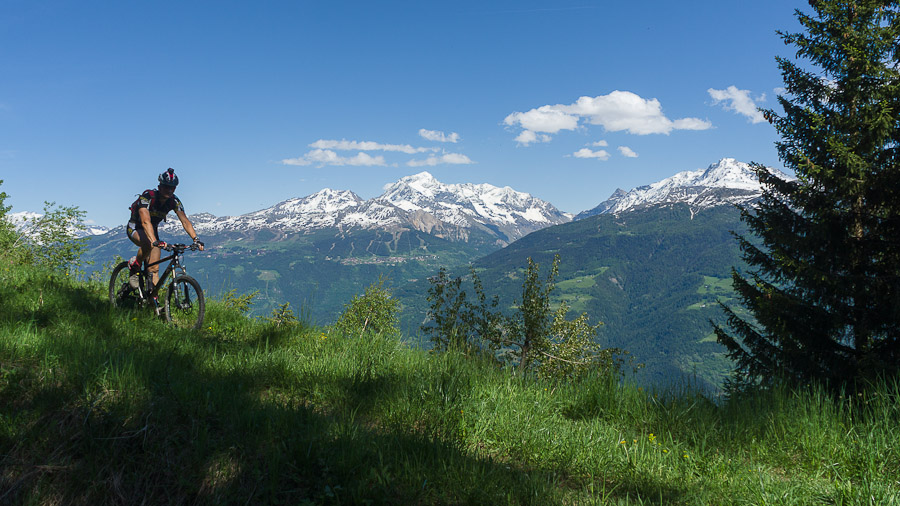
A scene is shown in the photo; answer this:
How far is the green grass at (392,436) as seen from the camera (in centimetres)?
319

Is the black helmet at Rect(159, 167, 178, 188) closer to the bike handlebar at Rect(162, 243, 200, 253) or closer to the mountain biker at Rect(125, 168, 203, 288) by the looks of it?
the mountain biker at Rect(125, 168, 203, 288)

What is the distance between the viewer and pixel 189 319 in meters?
8.70

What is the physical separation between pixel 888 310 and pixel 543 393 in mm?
12836

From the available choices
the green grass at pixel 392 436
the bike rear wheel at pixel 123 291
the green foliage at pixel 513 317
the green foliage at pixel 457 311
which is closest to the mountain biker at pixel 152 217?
the bike rear wheel at pixel 123 291

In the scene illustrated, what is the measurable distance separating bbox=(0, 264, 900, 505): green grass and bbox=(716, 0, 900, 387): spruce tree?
958 cm

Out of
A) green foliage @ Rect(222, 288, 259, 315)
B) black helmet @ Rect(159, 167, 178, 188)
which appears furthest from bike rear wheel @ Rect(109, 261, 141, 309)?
black helmet @ Rect(159, 167, 178, 188)

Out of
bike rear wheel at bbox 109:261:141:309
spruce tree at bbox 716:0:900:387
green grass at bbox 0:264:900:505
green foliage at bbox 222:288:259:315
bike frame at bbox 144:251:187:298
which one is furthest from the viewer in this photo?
spruce tree at bbox 716:0:900:387

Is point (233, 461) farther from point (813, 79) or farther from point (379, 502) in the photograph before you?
point (813, 79)

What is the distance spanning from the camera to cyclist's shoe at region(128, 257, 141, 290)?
8.91m

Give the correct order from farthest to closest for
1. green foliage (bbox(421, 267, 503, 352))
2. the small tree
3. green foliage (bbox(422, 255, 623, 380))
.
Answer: the small tree
green foliage (bbox(422, 255, 623, 380))
green foliage (bbox(421, 267, 503, 352))

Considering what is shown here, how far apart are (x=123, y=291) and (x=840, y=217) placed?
19752 millimetres

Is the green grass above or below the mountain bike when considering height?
below

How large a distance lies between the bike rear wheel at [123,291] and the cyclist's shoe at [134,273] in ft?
0.23

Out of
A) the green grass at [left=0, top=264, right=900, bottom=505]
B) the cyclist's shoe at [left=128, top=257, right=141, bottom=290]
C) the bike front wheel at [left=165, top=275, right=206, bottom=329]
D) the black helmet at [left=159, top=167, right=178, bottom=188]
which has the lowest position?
the green grass at [left=0, top=264, right=900, bottom=505]
